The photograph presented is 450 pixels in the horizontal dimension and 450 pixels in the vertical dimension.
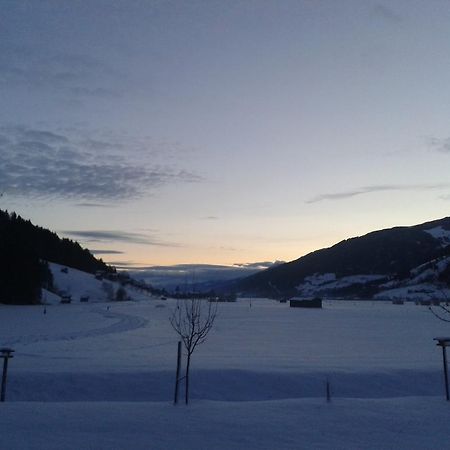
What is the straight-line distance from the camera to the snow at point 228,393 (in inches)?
363

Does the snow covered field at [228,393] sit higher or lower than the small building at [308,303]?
lower

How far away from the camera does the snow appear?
9.23 meters

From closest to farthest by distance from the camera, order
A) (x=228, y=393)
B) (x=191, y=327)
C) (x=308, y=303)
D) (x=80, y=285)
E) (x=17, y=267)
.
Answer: (x=228, y=393) < (x=191, y=327) < (x=17, y=267) < (x=308, y=303) < (x=80, y=285)

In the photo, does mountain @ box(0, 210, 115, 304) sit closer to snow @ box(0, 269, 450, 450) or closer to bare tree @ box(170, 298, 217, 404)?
snow @ box(0, 269, 450, 450)

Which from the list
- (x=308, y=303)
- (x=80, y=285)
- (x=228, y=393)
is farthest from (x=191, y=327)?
(x=80, y=285)

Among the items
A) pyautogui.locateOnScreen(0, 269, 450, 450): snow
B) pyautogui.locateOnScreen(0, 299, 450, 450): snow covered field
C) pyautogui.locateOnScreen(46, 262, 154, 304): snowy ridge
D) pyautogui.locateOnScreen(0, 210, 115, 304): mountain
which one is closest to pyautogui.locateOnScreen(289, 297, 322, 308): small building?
pyautogui.locateOnScreen(46, 262, 154, 304): snowy ridge

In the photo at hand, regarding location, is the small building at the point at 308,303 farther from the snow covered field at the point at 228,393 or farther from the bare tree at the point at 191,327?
the bare tree at the point at 191,327

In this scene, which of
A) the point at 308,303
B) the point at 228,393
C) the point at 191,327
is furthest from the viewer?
the point at 308,303

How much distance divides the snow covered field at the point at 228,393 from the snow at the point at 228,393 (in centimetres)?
4

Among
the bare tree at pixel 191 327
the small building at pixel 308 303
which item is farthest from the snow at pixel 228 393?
the small building at pixel 308 303

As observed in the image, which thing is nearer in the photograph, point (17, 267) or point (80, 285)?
point (17, 267)

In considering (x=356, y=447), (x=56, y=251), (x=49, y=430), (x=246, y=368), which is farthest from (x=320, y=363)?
(x=56, y=251)

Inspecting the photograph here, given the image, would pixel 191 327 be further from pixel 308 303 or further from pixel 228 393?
pixel 308 303

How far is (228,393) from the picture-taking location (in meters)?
17.3
